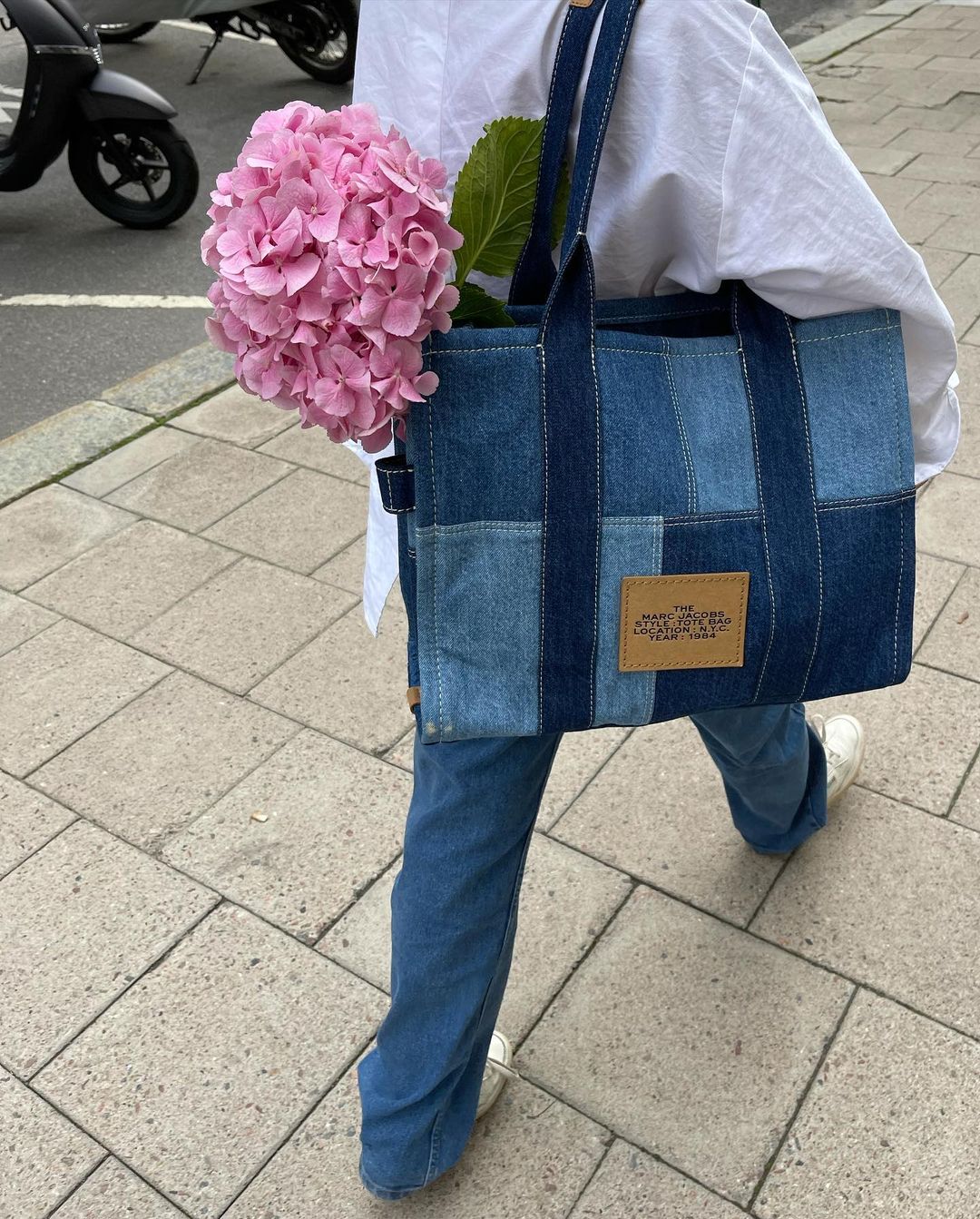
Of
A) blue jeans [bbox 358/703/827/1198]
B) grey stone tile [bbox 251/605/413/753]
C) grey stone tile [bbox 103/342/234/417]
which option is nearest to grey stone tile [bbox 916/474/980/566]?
grey stone tile [bbox 251/605/413/753]

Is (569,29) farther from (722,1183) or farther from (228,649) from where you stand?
(228,649)

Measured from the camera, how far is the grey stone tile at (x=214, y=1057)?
6.06 feet

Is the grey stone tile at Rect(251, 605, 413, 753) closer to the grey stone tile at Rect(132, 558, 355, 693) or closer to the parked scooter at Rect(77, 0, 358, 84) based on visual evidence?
the grey stone tile at Rect(132, 558, 355, 693)

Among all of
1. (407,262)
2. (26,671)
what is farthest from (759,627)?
(26,671)

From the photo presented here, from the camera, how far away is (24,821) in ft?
8.08

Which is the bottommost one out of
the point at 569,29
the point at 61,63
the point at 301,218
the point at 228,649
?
the point at 228,649

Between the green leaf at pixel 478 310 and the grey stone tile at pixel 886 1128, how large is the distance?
1.33 m

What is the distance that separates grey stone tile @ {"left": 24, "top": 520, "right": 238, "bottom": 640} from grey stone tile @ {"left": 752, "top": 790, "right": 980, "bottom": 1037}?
5.69 ft

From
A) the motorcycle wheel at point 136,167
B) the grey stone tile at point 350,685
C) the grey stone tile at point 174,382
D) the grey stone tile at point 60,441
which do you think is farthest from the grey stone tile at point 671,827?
the motorcycle wheel at point 136,167

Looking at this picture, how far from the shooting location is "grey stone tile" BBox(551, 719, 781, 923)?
2260mm

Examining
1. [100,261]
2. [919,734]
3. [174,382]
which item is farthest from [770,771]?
[100,261]

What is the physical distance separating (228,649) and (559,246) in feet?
6.24

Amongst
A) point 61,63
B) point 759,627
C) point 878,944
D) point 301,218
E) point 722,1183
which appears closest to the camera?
point 301,218

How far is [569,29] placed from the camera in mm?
1112
